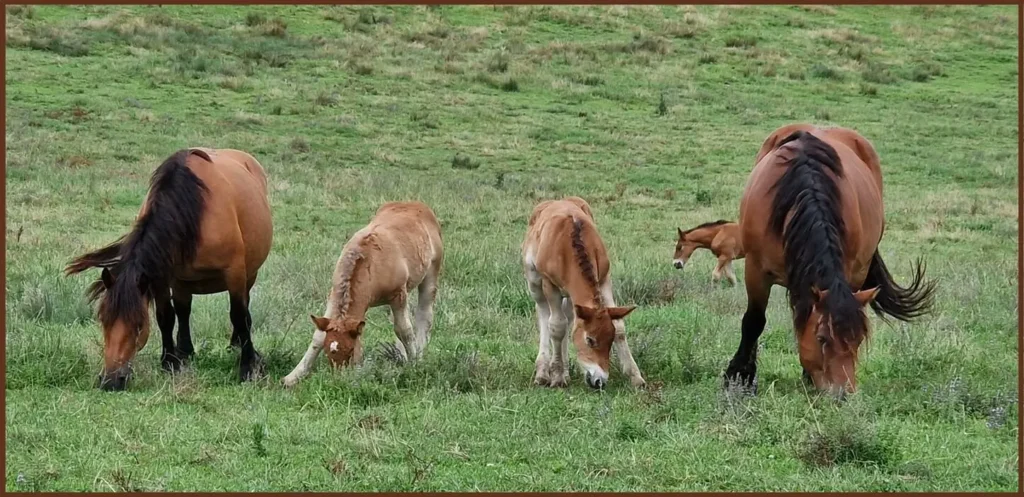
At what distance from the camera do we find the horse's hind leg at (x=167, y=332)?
7328mm

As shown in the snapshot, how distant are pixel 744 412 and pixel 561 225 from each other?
6.39 feet

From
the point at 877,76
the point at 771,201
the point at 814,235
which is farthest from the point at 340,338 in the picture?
the point at 877,76

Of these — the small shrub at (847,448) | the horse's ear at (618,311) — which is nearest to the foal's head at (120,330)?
the horse's ear at (618,311)

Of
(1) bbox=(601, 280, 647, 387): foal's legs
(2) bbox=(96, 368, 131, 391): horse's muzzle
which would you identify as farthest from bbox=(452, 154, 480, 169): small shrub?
(2) bbox=(96, 368, 131, 391): horse's muzzle

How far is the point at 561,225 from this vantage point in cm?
723

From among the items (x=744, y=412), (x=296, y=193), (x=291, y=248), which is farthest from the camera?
(x=296, y=193)

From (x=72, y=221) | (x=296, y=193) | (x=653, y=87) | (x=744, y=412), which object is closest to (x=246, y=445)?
(x=744, y=412)

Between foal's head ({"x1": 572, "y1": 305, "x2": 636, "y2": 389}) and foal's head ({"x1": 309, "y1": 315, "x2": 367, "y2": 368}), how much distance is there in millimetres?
1355

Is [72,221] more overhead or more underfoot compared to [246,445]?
more underfoot

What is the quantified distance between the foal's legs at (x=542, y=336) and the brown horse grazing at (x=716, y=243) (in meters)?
5.14

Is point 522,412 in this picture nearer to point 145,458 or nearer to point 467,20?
point 145,458

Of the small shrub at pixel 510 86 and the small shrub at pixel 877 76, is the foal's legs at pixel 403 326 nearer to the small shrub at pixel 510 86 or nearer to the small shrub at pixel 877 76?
the small shrub at pixel 510 86

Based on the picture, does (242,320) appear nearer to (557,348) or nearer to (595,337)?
(557,348)

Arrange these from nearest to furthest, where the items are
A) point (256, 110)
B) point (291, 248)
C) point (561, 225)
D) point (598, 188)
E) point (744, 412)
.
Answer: point (744, 412) < point (561, 225) < point (291, 248) < point (598, 188) < point (256, 110)
